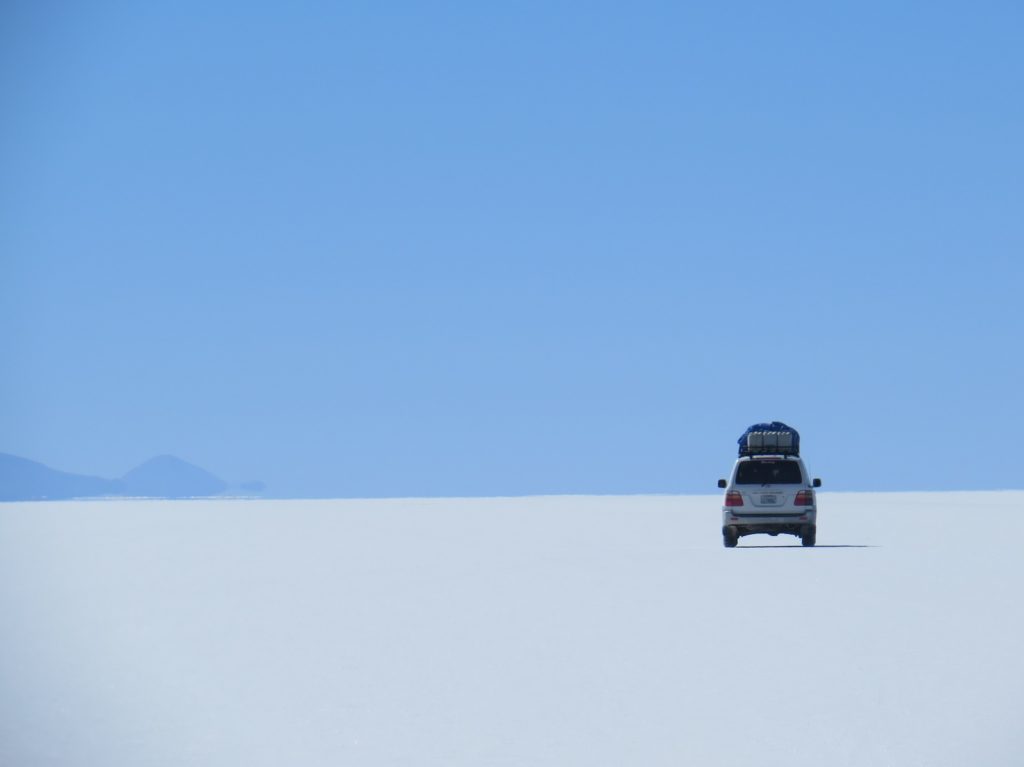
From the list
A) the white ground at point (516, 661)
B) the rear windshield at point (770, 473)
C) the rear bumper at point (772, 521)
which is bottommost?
the white ground at point (516, 661)

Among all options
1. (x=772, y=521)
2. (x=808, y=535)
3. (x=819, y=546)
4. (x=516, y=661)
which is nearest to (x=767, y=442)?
(x=819, y=546)

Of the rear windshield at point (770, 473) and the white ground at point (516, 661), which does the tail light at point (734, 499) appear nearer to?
the rear windshield at point (770, 473)

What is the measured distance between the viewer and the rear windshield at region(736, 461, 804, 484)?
2912 cm

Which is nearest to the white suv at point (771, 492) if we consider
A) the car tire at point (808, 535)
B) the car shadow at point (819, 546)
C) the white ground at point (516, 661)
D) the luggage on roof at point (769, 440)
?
the car tire at point (808, 535)

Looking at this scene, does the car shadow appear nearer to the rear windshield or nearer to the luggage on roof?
the rear windshield

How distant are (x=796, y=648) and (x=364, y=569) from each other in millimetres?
12077

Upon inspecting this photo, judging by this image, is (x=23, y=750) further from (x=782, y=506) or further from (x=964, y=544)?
(x=964, y=544)

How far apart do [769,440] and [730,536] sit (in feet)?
23.3

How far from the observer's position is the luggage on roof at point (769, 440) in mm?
36319

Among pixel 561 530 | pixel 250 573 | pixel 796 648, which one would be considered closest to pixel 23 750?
pixel 796 648

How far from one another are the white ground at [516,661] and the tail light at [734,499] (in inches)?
91.9

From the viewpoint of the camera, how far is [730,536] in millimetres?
29969

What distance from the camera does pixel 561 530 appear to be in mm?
40844

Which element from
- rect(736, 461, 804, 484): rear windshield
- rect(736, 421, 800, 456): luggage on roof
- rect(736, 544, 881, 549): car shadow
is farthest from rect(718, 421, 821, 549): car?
rect(736, 421, 800, 456): luggage on roof
